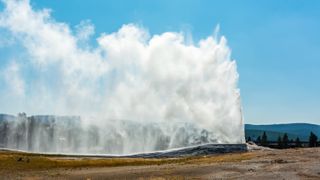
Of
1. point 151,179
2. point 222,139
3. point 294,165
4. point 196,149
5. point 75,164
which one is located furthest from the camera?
point 222,139

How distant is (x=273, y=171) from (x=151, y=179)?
55.7 feet

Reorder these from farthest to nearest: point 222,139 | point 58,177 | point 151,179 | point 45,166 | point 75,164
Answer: point 222,139 → point 75,164 → point 45,166 → point 58,177 → point 151,179

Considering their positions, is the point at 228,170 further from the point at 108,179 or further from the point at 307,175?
the point at 108,179

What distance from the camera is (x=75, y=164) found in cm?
9000

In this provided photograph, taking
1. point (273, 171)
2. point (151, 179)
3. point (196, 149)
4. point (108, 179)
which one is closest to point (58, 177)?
point (108, 179)

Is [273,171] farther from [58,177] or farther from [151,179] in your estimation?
[58,177]

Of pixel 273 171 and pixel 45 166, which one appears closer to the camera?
pixel 273 171

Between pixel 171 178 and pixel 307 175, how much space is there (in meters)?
16.5

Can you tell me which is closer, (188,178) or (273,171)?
(188,178)

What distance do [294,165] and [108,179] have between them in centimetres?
2724

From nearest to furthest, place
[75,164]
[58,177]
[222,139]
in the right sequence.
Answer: [58,177], [75,164], [222,139]

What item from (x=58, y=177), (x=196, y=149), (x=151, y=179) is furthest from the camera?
(x=196, y=149)

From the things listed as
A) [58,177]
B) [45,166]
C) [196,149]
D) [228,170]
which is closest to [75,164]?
[45,166]

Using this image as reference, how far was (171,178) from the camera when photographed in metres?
56.9
